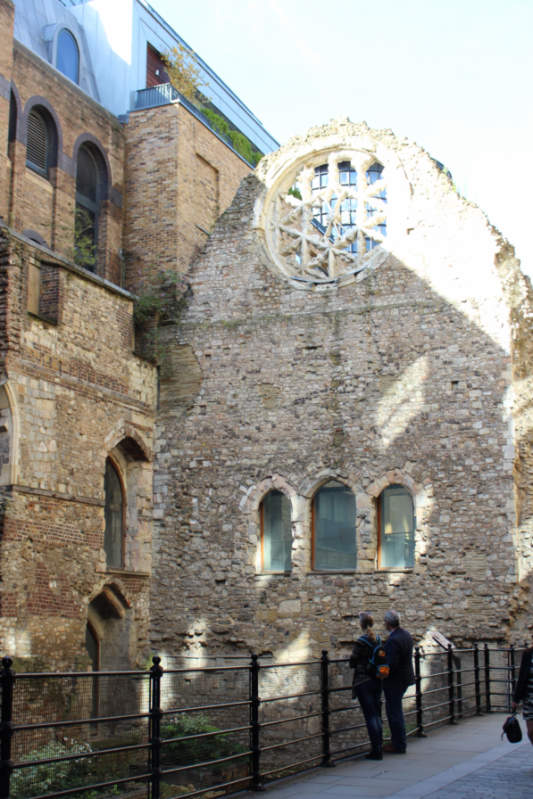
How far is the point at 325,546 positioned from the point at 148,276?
687cm

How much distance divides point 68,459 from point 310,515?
443 centimetres

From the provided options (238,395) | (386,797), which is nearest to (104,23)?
(238,395)

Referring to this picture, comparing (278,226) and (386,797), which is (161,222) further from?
(386,797)

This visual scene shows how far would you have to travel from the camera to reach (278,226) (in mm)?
18734

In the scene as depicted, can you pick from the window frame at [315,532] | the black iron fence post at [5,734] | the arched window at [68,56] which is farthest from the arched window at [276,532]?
the arched window at [68,56]

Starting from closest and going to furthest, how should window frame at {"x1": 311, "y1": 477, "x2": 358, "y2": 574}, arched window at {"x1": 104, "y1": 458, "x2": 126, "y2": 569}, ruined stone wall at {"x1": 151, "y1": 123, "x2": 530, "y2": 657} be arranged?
ruined stone wall at {"x1": 151, "y1": 123, "x2": 530, "y2": 657}
window frame at {"x1": 311, "y1": 477, "x2": 358, "y2": 574}
arched window at {"x1": 104, "y1": 458, "x2": 126, "y2": 569}

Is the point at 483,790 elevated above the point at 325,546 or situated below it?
below

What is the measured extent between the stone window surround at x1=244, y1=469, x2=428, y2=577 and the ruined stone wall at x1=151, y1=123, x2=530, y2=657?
35 mm

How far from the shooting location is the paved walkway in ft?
25.8

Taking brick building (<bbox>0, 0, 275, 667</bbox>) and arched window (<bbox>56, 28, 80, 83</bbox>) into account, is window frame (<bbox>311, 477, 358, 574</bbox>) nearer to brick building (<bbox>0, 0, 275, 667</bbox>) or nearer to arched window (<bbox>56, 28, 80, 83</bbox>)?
brick building (<bbox>0, 0, 275, 667</bbox>)

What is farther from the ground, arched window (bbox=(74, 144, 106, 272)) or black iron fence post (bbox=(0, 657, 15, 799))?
arched window (bbox=(74, 144, 106, 272))

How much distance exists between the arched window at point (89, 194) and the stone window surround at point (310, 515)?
668 cm

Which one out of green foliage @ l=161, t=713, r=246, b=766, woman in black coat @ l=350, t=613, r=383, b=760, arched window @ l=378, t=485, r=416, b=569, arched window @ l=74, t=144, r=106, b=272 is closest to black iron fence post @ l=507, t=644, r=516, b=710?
arched window @ l=378, t=485, r=416, b=569

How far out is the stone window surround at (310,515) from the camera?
641 inches
